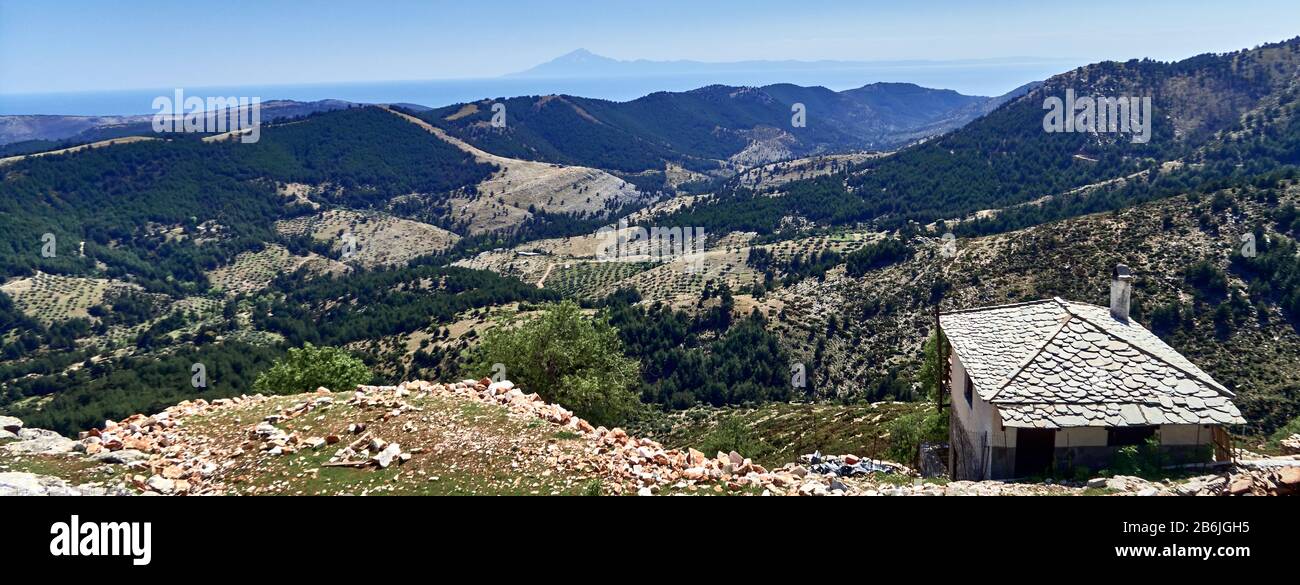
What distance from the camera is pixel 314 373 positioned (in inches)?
1380

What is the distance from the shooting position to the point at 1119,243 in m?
71.4

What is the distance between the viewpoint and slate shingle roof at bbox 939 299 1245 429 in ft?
57.8

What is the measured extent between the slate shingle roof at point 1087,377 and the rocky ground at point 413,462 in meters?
1.67

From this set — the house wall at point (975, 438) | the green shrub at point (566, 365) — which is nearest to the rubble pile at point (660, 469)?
the house wall at point (975, 438)

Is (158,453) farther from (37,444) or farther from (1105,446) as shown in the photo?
(1105,446)

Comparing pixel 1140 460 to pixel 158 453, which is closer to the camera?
pixel 1140 460

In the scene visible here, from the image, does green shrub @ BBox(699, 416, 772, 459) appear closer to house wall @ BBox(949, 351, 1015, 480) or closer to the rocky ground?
house wall @ BBox(949, 351, 1015, 480)

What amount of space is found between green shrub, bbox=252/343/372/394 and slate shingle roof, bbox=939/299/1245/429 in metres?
29.9

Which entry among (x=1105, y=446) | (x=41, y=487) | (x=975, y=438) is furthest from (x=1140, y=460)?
(x=41, y=487)

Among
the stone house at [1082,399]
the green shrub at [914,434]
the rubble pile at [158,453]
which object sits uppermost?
the stone house at [1082,399]

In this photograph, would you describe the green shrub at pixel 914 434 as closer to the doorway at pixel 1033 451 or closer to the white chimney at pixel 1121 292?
the white chimney at pixel 1121 292

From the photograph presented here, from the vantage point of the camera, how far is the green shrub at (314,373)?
3488 cm

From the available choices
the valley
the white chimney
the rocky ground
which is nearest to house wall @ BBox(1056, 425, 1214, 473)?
the rocky ground

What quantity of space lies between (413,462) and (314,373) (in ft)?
66.6
